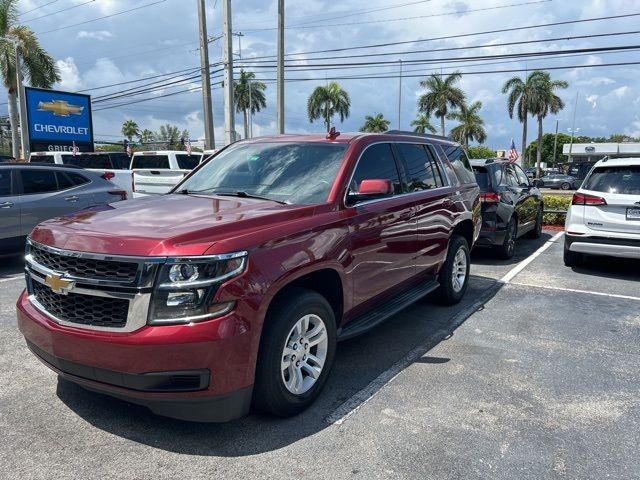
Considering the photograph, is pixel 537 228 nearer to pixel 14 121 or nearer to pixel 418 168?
pixel 418 168

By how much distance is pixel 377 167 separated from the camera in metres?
4.57

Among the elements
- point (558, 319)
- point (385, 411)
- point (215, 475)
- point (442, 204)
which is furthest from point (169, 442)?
point (558, 319)

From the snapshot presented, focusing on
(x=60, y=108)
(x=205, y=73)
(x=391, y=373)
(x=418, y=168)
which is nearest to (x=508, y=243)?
(x=418, y=168)

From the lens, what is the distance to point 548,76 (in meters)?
50.6

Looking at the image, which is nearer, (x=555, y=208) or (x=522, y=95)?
(x=555, y=208)

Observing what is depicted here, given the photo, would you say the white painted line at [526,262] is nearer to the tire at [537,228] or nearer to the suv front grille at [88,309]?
the tire at [537,228]

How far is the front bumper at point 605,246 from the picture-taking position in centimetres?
724

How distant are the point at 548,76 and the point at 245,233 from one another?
5495cm

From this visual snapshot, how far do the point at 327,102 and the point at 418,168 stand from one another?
50.5 metres

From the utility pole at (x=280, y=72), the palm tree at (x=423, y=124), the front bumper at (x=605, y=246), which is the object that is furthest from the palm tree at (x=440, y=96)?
the front bumper at (x=605, y=246)

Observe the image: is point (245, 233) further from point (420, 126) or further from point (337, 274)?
point (420, 126)

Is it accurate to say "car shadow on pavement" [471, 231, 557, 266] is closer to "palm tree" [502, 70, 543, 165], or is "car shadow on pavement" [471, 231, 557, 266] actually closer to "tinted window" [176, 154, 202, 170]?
"tinted window" [176, 154, 202, 170]

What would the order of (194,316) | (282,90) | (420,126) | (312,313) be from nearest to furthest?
(194,316), (312,313), (282,90), (420,126)

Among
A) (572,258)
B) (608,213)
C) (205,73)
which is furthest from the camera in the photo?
(205,73)
